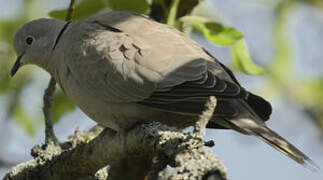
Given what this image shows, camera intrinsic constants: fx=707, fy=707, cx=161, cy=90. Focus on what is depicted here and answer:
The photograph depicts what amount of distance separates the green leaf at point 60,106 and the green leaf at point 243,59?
1.07 m

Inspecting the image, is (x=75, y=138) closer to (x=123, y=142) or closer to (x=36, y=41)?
(x=123, y=142)

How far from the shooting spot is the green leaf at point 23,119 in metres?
4.51

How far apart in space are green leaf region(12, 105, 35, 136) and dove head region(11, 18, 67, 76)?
0.97 feet

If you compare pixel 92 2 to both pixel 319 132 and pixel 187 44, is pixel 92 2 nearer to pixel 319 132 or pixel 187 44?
pixel 187 44

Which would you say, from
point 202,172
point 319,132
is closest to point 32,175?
point 202,172

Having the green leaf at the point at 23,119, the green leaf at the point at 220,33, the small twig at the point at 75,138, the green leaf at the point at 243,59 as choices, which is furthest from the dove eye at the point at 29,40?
the green leaf at the point at 243,59

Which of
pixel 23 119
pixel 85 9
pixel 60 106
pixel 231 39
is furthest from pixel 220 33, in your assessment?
pixel 23 119

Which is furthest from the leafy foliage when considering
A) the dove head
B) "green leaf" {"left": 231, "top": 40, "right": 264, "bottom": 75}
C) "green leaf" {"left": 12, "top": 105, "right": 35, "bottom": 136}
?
"green leaf" {"left": 12, "top": 105, "right": 35, "bottom": 136}

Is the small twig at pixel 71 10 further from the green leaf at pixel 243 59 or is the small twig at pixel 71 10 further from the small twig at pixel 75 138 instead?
the green leaf at pixel 243 59

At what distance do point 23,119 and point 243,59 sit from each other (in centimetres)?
153

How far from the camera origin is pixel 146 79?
372 cm

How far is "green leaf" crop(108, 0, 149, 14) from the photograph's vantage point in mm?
3998

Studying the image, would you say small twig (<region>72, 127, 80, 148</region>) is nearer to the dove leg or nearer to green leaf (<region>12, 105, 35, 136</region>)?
the dove leg

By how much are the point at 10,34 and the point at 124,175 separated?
4.40 ft
